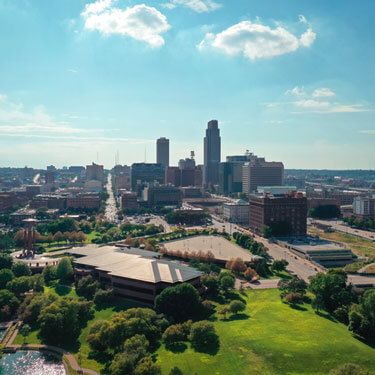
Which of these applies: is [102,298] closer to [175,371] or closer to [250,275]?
[175,371]

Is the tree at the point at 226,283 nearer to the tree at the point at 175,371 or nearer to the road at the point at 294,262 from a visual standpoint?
the road at the point at 294,262

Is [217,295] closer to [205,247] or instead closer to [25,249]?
[205,247]

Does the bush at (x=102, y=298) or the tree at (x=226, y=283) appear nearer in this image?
the bush at (x=102, y=298)

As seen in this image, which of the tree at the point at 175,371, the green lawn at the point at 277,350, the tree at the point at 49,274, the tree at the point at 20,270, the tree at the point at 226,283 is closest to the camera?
the tree at the point at 175,371

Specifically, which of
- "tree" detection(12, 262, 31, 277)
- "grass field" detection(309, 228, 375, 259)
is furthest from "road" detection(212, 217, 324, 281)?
"tree" detection(12, 262, 31, 277)

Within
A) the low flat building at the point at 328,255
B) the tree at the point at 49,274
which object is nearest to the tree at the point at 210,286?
the tree at the point at 49,274

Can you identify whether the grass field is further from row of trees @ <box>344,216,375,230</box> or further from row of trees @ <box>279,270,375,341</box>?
row of trees @ <box>279,270,375,341</box>
